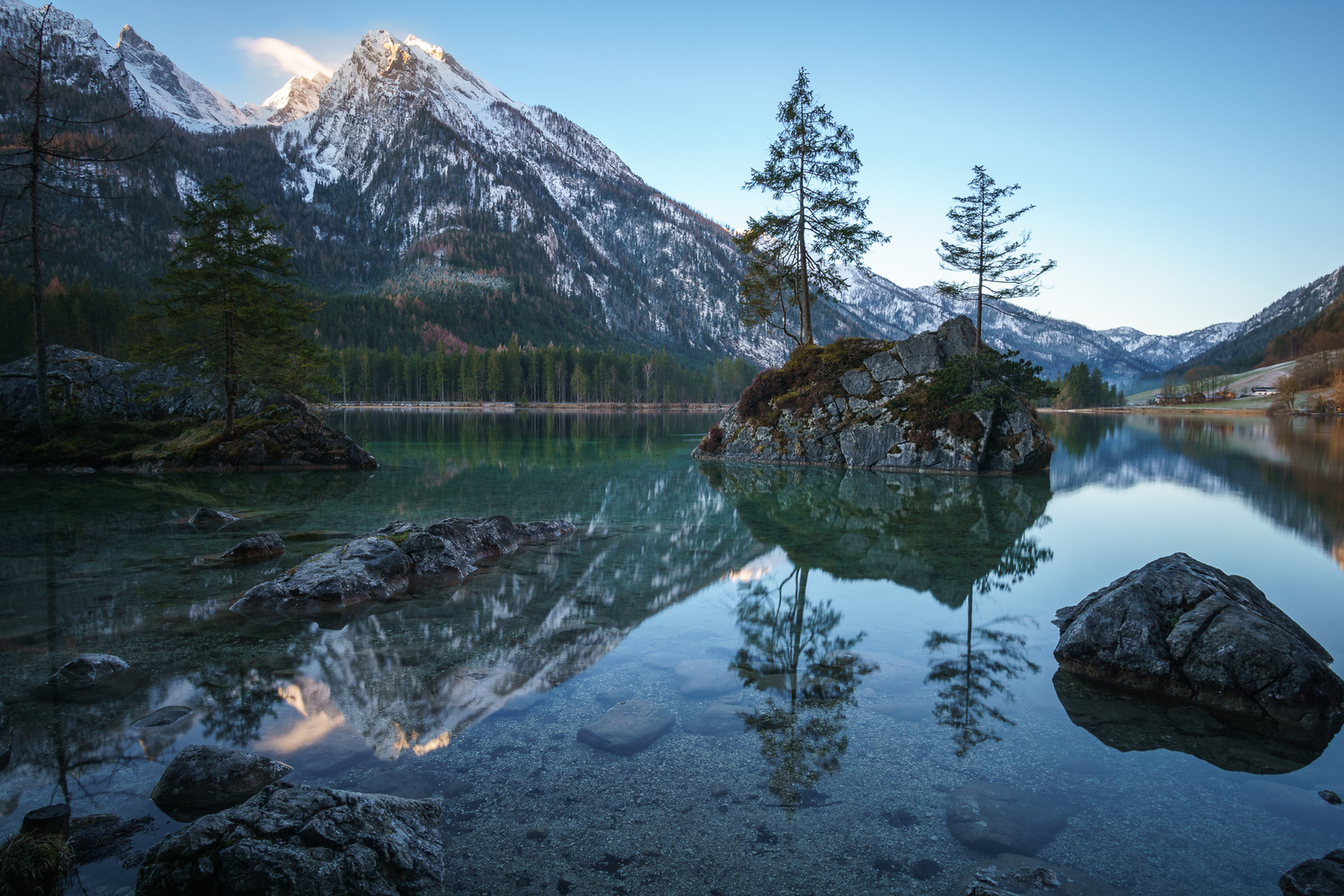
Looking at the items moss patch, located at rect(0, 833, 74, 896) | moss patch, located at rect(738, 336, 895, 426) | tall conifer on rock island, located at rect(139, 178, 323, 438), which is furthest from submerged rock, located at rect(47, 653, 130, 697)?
moss patch, located at rect(738, 336, 895, 426)

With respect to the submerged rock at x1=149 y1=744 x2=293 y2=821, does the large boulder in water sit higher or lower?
higher

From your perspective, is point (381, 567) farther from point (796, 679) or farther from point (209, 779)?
point (796, 679)

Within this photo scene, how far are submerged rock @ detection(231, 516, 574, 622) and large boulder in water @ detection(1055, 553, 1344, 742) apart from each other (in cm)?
937

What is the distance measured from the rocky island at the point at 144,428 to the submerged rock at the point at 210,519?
11.7 metres

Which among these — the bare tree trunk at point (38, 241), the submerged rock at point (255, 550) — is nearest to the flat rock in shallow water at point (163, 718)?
the submerged rock at point (255, 550)

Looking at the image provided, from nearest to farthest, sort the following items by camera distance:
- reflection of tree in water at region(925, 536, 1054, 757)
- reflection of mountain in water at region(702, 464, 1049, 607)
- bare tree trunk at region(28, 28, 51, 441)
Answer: reflection of tree in water at region(925, 536, 1054, 757) → reflection of mountain in water at region(702, 464, 1049, 607) → bare tree trunk at region(28, 28, 51, 441)

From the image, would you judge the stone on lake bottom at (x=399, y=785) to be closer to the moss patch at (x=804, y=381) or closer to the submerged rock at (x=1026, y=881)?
the submerged rock at (x=1026, y=881)

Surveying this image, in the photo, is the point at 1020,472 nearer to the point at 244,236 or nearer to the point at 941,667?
the point at 941,667

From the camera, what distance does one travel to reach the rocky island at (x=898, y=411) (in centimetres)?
2759

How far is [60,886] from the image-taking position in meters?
3.67

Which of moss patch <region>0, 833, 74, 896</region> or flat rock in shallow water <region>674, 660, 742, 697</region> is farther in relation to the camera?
flat rock in shallow water <region>674, 660, 742, 697</region>

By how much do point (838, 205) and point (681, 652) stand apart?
3021 centimetres

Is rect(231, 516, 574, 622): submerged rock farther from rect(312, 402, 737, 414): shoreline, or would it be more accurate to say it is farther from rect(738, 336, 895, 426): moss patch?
rect(312, 402, 737, 414): shoreline

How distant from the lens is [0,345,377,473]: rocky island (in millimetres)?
24078
